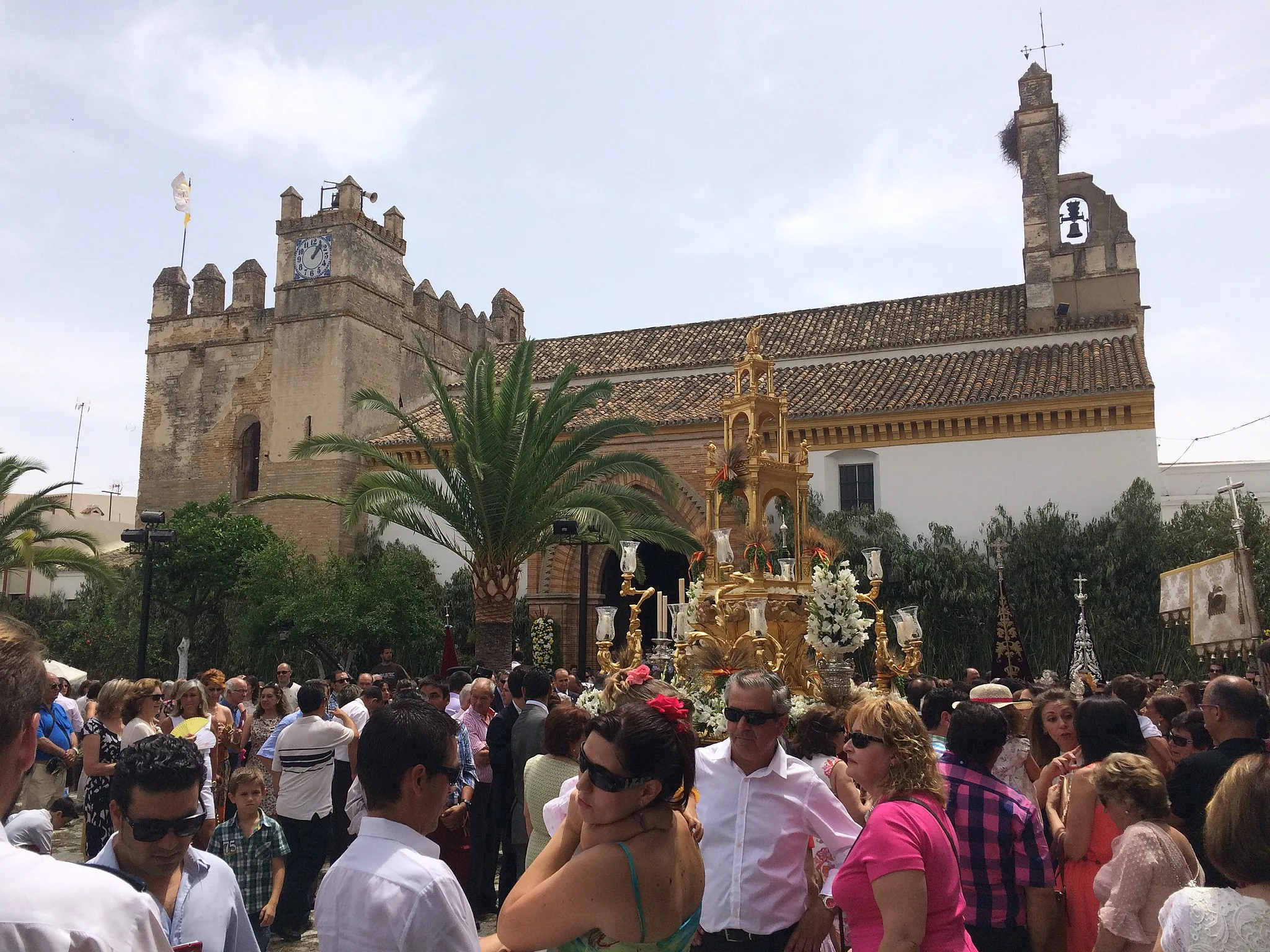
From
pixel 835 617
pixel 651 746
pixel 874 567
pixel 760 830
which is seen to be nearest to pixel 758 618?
pixel 835 617

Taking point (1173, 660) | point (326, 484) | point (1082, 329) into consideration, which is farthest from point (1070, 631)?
Result: point (326, 484)

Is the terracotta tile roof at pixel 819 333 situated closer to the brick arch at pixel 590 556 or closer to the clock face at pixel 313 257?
the brick arch at pixel 590 556

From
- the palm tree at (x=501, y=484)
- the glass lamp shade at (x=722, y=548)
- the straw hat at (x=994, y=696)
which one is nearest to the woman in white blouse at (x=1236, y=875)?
the straw hat at (x=994, y=696)

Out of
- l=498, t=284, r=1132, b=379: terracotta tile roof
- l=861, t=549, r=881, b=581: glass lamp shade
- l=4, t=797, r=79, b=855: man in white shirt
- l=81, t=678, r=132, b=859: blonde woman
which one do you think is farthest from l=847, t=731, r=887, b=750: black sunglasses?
l=498, t=284, r=1132, b=379: terracotta tile roof

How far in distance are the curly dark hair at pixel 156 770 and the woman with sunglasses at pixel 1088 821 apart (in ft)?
10.4

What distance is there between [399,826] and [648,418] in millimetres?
22974

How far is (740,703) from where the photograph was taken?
406 cm

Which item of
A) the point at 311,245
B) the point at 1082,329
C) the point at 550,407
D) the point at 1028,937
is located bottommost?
the point at 1028,937

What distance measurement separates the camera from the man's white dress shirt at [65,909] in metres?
1.57

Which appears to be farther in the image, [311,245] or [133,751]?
[311,245]

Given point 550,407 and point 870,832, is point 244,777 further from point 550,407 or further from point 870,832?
point 550,407

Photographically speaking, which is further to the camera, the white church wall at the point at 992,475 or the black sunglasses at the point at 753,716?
the white church wall at the point at 992,475

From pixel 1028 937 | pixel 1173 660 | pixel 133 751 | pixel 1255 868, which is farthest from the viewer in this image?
pixel 1173 660

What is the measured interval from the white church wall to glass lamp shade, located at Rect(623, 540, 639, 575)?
13051mm
